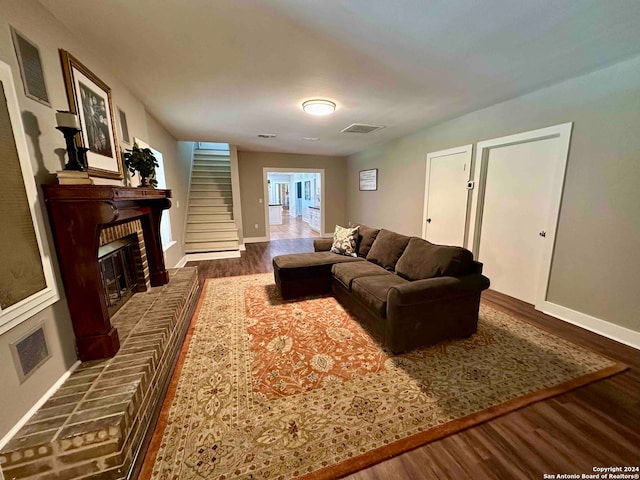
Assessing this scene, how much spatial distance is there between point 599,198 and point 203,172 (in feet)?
23.4

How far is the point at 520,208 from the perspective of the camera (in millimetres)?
3010

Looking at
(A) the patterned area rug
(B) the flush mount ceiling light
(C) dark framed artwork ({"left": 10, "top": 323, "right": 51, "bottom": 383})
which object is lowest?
(A) the patterned area rug

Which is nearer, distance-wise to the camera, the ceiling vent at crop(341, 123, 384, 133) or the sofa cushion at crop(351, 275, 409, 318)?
the sofa cushion at crop(351, 275, 409, 318)

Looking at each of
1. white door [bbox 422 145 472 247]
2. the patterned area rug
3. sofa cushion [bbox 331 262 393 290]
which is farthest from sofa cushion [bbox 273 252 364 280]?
white door [bbox 422 145 472 247]

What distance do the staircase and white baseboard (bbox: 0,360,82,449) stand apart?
425 centimetres

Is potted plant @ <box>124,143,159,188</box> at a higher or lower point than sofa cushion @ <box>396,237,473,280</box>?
higher

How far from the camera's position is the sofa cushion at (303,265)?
3.05m

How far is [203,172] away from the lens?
6.57 m

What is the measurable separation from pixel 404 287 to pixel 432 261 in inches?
22.8

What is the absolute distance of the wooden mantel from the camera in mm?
1438

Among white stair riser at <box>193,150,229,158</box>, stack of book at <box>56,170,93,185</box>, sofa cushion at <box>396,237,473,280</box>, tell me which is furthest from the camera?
white stair riser at <box>193,150,229,158</box>

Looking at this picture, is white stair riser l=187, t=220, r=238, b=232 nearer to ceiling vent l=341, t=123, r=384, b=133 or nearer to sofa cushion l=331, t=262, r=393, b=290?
ceiling vent l=341, t=123, r=384, b=133

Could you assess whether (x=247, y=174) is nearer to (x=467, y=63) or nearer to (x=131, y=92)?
(x=131, y=92)

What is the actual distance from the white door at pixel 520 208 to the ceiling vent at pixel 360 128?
62.6 inches
